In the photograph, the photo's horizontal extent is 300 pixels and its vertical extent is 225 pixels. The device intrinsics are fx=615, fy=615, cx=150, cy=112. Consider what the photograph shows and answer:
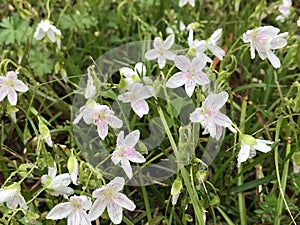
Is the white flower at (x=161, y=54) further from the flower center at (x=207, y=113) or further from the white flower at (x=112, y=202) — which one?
the white flower at (x=112, y=202)

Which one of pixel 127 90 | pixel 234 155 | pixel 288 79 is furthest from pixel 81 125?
pixel 288 79

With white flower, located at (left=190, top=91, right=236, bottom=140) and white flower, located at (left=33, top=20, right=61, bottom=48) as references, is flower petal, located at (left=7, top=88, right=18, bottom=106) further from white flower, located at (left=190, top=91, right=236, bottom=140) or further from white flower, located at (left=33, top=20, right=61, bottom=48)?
white flower, located at (left=190, top=91, right=236, bottom=140)

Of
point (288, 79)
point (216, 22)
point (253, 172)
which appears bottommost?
point (253, 172)

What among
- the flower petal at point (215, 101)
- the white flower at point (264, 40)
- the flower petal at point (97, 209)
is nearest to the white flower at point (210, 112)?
the flower petal at point (215, 101)

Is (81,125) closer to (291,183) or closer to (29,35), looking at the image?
(29,35)

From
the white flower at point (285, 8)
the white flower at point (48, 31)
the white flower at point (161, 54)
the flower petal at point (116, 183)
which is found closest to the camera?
the flower petal at point (116, 183)

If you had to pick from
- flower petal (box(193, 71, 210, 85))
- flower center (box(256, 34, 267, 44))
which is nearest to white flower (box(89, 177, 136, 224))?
flower petal (box(193, 71, 210, 85))

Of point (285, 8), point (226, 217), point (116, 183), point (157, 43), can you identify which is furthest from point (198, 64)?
point (285, 8)
